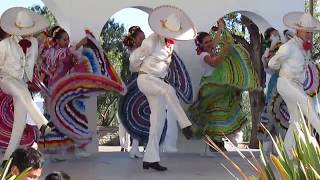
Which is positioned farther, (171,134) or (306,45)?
(171,134)

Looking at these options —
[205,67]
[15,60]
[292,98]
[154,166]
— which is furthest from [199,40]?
[15,60]

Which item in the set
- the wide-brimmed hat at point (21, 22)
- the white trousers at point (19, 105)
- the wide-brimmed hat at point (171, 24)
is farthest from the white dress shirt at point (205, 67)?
the white trousers at point (19, 105)

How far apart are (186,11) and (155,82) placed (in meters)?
2.60

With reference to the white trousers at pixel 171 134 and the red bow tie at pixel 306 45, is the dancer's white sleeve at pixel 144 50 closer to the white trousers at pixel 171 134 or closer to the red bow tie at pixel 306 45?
the red bow tie at pixel 306 45

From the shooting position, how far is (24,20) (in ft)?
23.0

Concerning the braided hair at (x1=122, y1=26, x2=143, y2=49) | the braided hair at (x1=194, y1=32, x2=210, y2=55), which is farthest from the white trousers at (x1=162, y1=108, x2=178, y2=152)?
the braided hair at (x1=122, y1=26, x2=143, y2=49)

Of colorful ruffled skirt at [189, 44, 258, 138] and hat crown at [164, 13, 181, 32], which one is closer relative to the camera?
hat crown at [164, 13, 181, 32]

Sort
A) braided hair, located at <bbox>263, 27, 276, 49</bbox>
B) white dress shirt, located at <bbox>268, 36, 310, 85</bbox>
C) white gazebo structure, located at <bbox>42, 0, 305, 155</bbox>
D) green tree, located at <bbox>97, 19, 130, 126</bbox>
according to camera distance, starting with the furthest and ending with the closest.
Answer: green tree, located at <bbox>97, 19, 130, 126</bbox>, braided hair, located at <bbox>263, 27, 276, 49</bbox>, white gazebo structure, located at <bbox>42, 0, 305, 155</bbox>, white dress shirt, located at <bbox>268, 36, 310, 85</bbox>

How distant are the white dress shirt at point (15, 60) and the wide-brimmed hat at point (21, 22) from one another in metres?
0.11

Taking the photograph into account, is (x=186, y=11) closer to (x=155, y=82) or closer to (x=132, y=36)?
(x=132, y=36)

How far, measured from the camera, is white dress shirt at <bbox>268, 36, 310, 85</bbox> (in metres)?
7.06

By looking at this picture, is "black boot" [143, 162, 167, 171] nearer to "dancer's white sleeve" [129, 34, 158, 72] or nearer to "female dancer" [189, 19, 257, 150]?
"dancer's white sleeve" [129, 34, 158, 72]

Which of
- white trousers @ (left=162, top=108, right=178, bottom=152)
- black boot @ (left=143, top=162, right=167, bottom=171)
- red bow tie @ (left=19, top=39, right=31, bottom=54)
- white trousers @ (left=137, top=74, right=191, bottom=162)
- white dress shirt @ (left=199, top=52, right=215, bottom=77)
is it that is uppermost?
red bow tie @ (left=19, top=39, right=31, bottom=54)

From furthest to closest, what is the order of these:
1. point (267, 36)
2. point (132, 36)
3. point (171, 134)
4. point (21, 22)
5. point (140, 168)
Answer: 1. point (171, 134)
2. point (267, 36)
3. point (132, 36)
4. point (140, 168)
5. point (21, 22)
